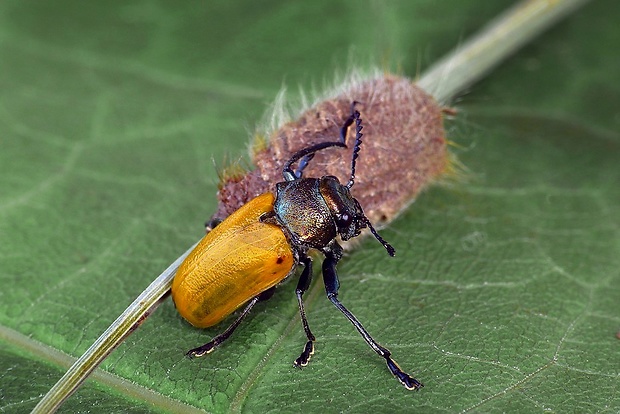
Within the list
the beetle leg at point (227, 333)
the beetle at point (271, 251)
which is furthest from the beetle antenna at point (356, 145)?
the beetle leg at point (227, 333)

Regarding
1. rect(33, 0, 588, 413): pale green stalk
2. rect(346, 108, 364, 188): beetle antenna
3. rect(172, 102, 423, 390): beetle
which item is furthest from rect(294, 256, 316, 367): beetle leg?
rect(33, 0, 588, 413): pale green stalk

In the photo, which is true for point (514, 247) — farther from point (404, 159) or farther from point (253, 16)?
point (253, 16)

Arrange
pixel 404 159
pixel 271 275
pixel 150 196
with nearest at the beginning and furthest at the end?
pixel 271 275, pixel 404 159, pixel 150 196

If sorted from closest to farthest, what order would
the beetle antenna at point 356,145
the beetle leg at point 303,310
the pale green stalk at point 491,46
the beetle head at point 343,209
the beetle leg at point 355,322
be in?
the beetle leg at point 355,322
the beetle leg at point 303,310
the beetle head at point 343,209
the beetle antenna at point 356,145
the pale green stalk at point 491,46

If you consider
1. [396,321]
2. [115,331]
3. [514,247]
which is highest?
[115,331]

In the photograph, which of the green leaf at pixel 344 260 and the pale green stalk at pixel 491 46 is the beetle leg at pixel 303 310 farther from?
the pale green stalk at pixel 491 46

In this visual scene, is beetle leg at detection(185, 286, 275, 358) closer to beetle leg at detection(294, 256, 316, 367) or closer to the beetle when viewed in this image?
the beetle

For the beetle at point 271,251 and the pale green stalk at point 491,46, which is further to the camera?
the pale green stalk at point 491,46

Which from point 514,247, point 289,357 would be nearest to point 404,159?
point 514,247
